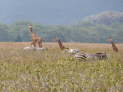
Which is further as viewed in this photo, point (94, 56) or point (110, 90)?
point (94, 56)

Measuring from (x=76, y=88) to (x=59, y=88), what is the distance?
0.43 metres

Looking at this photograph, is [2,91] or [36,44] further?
[36,44]

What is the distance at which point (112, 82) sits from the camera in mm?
8750

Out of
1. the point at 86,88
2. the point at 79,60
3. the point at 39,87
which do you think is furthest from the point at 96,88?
A: the point at 79,60

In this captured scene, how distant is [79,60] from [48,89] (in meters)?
9.58

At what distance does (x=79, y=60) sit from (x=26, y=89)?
954 centimetres

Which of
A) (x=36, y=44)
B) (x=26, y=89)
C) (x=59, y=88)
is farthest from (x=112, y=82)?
(x=36, y=44)

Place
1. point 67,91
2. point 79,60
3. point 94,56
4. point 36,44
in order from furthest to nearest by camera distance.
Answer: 1. point 36,44
2. point 94,56
3. point 79,60
4. point 67,91

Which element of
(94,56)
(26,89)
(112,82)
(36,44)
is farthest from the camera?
(36,44)

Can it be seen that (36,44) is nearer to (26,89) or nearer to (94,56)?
(94,56)

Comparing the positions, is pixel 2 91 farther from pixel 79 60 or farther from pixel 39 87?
pixel 79 60

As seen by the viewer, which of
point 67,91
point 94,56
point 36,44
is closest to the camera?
point 67,91

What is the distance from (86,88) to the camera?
7.39 m

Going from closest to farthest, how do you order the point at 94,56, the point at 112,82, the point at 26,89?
the point at 26,89, the point at 112,82, the point at 94,56
